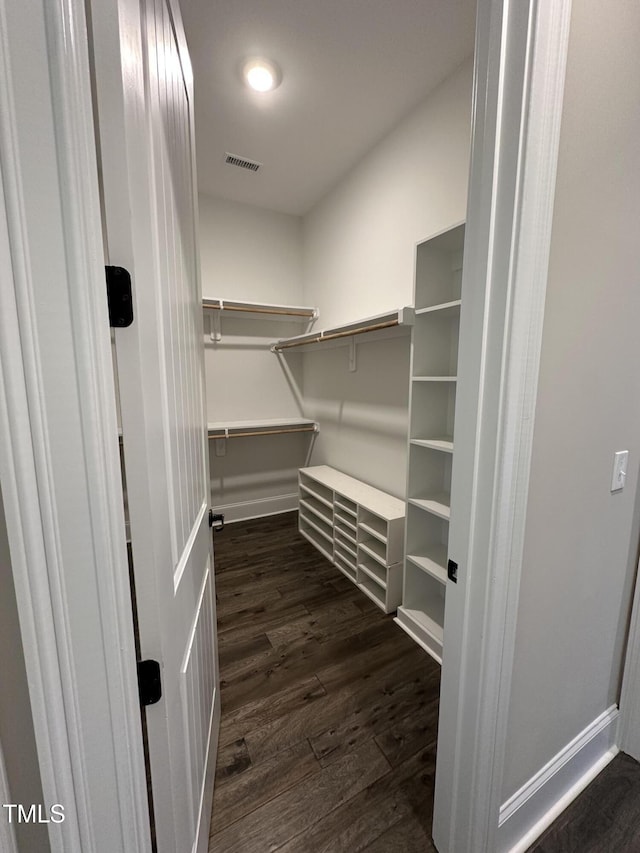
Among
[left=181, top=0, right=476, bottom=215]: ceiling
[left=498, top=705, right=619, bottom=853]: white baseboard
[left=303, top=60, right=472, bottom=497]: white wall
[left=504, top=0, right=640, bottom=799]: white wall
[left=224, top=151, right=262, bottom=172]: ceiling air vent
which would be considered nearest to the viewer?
[left=504, top=0, right=640, bottom=799]: white wall

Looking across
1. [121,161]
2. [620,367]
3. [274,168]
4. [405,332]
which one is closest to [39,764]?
[121,161]

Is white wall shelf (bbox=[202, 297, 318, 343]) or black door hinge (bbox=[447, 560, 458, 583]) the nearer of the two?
black door hinge (bbox=[447, 560, 458, 583])

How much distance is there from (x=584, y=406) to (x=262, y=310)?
268 cm

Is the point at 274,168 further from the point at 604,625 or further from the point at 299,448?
the point at 604,625

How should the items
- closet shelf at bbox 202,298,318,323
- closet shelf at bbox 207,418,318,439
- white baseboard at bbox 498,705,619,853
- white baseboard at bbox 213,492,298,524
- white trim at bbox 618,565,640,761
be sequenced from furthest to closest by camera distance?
white baseboard at bbox 213,492,298,524
closet shelf at bbox 207,418,318,439
closet shelf at bbox 202,298,318,323
white trim at bbox 618,565,640,761
white baseboard at bbox 498,705,619,853

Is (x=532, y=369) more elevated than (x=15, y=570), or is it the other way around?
(x=532, y=369)

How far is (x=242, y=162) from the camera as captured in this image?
2615 millimetres

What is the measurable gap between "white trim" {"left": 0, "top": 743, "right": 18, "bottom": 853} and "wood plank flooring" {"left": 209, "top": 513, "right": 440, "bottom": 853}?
1.01m

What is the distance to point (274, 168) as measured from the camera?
8.83ft

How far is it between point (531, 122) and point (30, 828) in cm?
143

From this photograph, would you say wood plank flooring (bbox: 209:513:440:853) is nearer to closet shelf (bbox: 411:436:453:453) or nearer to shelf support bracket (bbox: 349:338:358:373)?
closet shelf (bbox: 411:436:453:453)

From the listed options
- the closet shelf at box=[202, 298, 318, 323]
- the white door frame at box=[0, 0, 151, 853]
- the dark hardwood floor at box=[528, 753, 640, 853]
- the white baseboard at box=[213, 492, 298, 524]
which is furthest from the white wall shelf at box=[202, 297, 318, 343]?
the dark hardwood floor at box=[528, 753, 640, 853]

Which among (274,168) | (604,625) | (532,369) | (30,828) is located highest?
(274,168)

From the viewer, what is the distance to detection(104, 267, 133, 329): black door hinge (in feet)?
1.64
